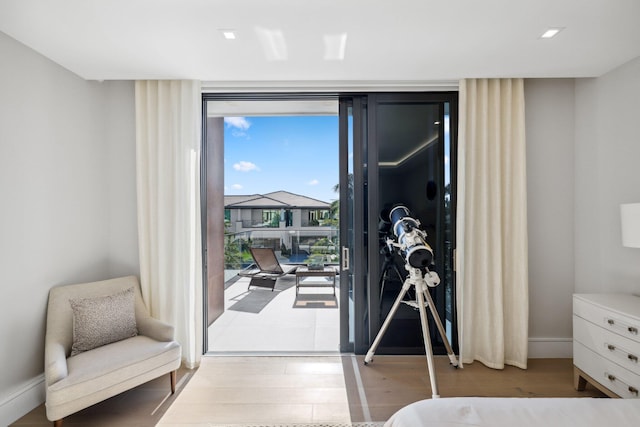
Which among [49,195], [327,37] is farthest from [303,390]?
[327,37]

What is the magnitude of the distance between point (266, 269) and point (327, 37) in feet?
9.68

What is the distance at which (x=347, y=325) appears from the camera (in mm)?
2943

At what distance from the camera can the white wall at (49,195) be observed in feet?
6.55

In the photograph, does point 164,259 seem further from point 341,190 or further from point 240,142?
point 240,142

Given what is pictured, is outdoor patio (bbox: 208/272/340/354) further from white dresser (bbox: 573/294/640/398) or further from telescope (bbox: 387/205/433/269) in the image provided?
white dresser (bbox: 573/294/640/398)

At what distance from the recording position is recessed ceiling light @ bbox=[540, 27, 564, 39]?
190 centimetres

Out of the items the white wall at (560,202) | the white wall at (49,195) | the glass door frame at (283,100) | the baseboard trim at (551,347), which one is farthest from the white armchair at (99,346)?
the white wall at (560,202)

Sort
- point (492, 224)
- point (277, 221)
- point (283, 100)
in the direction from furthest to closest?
point (277, 221) → point (283, 100) → point (492, 224)

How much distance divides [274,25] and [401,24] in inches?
29.1

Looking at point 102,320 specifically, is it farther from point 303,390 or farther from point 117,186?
point 303,390

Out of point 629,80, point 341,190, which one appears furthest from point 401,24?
point 629,80

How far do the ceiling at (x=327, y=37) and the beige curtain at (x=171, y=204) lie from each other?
0.23 meters

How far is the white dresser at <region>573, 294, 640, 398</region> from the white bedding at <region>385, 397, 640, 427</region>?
2.79 ft

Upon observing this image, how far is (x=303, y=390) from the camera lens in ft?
7.66
